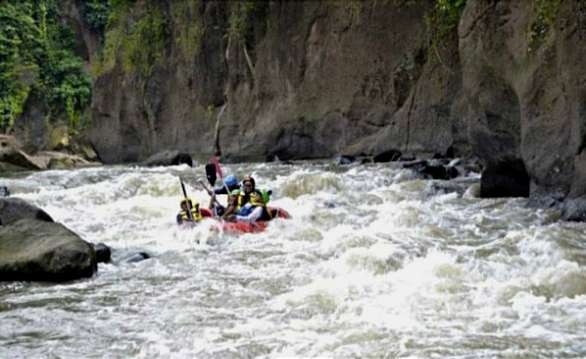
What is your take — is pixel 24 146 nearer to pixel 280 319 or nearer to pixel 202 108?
pixel 202 108

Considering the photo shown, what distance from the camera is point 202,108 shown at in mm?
28172

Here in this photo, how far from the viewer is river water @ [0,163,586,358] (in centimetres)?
550

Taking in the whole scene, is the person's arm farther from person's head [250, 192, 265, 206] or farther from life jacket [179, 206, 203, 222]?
life jacket [179, 206, 203, 222]

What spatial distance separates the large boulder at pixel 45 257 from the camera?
800cm

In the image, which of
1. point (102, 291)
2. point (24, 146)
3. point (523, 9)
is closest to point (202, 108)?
point (24, 146)

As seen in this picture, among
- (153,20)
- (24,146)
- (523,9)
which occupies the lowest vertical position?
(24,146)

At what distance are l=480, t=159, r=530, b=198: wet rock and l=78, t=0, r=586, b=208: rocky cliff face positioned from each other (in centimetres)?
8

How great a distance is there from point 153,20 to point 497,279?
25.2 metres

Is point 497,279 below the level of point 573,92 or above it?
below

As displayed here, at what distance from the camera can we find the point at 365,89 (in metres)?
21.4

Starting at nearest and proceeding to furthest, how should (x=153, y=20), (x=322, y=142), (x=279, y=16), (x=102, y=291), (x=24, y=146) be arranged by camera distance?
(x=102, y=291)
(x=322, y=142)
(x=279, y=16)
(x=153, y=20)
(x=24, y=146)

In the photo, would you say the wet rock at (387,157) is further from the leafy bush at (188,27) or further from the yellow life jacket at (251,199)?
the leafy bush at (188,27)

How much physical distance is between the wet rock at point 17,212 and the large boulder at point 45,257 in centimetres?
161

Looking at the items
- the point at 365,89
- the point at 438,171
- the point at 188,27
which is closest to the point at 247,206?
the point at 438,171
